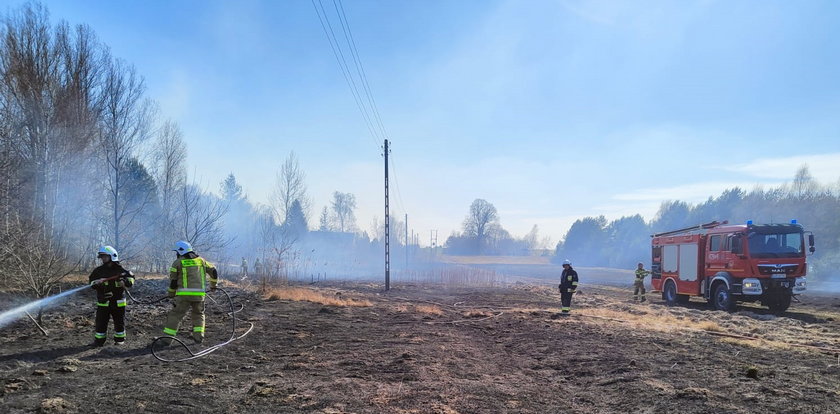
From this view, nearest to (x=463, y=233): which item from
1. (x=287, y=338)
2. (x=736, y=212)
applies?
(x=736, y=212)

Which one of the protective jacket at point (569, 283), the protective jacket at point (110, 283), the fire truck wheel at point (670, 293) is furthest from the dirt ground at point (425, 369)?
the fire truck wheel at point (670, 293)

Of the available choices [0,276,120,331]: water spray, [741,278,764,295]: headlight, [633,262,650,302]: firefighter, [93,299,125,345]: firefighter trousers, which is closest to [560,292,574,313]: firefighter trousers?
[741,278,764,295]: headlight

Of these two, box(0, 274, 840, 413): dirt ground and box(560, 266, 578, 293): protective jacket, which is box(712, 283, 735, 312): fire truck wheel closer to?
box(0, 274, 840, 413): dirt ground

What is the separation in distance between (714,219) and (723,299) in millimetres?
47969

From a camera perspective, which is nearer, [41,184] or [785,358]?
[785,358]

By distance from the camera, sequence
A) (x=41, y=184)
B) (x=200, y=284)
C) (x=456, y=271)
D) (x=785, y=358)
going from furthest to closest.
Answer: (x=456, y=271) → (x=41, y=184) → (x=200, y=284) → (x=785, y=358)

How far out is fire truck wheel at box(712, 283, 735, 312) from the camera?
15562mm

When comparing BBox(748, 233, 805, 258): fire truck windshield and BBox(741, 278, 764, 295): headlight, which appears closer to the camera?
BBox(741, 278, 764, 295): headlight

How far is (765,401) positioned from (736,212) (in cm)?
5844

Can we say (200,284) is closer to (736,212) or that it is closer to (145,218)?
(145,218)

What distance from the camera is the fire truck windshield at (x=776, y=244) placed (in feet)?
48.7

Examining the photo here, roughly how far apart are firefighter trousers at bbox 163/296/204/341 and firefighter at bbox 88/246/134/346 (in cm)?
70

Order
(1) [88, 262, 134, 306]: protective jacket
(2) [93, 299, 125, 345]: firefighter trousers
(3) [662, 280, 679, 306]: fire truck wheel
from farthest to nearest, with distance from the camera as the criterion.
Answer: (3) [662, 280, 679, 306]: fire truck wheel < (1) [88, 262, 134, 306]: protective jacket < (2) [93, 299, 125, 345]: firefighter trousers

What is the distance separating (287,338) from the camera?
29.2 ft
